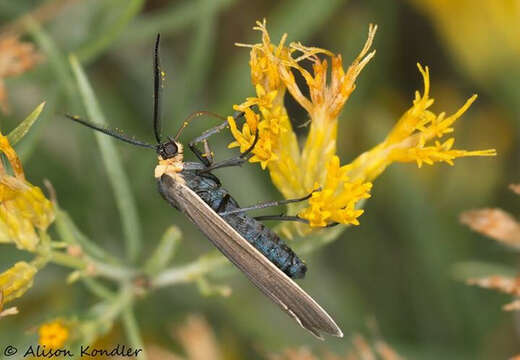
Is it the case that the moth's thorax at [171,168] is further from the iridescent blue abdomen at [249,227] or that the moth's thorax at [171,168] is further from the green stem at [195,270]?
the green stem at [195,270]

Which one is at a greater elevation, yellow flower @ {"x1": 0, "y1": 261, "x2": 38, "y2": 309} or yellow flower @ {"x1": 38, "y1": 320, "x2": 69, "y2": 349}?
yellow flower @ {"x1": 0, "y1": 261, "x2": 38, "y2": 309}

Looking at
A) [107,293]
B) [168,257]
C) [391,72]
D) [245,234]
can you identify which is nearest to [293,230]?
[245,234]

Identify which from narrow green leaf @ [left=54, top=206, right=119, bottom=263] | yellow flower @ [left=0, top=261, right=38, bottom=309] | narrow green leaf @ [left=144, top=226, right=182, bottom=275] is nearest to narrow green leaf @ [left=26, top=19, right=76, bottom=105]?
narrow green leaf @ [left=54, top=206, right=119, bottom=263]

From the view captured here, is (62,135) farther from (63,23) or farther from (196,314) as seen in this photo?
(196,314)

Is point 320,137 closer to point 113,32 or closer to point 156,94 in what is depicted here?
point 156,94

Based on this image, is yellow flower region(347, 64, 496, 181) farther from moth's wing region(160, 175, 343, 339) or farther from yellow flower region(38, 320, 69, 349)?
yellow flower region(38, 320, 69, 349)
